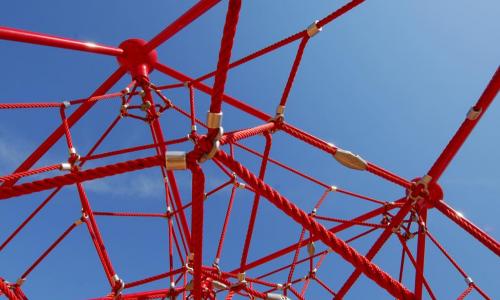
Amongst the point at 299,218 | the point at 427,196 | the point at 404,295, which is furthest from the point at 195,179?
the point at 427,196

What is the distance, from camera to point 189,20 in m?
7.93

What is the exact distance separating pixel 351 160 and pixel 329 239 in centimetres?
376

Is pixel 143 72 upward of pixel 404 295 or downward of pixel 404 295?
upward

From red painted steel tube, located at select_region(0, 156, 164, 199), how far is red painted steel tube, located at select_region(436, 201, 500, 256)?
19.5 ft

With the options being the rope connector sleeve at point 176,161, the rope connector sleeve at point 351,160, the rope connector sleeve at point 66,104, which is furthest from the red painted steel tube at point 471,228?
the rope connector sleeve at point 66,104

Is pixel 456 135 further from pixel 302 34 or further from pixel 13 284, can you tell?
pixel 13 284

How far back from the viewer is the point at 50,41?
698 centimetres

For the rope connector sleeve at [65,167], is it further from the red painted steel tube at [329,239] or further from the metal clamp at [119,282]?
the red painted steel tube at [329,239]

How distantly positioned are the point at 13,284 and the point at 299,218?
8.82m

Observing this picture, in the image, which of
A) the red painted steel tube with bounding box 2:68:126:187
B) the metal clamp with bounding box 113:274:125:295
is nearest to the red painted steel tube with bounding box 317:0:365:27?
the red painted steel tube with bounding box 2:68:126:187

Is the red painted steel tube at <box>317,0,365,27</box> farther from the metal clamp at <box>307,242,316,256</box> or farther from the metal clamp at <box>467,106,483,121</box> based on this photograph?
the metal clamp at <box>307,242,316,256</box>

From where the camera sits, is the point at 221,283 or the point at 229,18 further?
the point at 221,283

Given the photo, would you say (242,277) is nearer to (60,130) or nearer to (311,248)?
(311,248)

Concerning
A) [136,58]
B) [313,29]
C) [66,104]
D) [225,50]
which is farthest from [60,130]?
[225,50]
